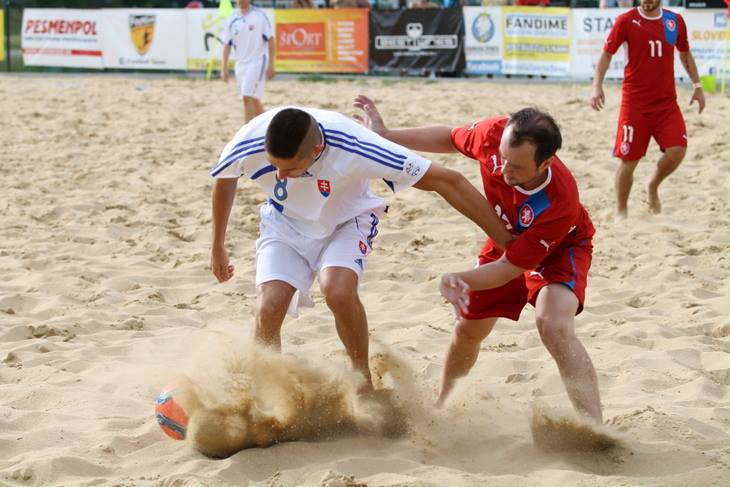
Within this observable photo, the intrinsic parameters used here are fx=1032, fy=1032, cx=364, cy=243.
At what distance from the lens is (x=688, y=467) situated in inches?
141

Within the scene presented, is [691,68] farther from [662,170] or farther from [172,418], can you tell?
[172,418]

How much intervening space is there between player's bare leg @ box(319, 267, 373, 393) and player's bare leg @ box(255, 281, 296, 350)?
170 millimetres

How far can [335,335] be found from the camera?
5430 millimetres

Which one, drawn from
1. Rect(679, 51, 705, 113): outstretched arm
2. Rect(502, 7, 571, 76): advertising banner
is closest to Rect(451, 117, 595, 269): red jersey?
Rect(679, 51, 705, 113): outstretched arm

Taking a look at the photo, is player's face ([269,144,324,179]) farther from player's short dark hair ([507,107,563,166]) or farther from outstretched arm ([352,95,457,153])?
player's short dark hair ([507,107,563,166])

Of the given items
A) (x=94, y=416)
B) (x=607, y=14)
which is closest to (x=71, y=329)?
(x=94, y=416)

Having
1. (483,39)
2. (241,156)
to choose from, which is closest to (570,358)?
(241,156)

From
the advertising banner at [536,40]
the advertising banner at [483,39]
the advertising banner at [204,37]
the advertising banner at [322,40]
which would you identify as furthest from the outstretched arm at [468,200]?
the advertising banner at [204,37]

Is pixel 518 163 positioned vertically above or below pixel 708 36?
above

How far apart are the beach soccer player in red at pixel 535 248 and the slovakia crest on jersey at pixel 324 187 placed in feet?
1.88

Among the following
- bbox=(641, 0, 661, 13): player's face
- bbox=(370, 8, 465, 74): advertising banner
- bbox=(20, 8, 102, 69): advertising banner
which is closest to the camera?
bbox=(641, 0, 661, 13): player's face

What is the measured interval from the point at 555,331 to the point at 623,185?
4204 mm

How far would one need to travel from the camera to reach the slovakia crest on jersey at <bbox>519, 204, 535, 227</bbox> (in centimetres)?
387

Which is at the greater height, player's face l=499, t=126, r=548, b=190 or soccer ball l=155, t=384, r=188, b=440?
player's face l=499, t=126, r=548, b=190
